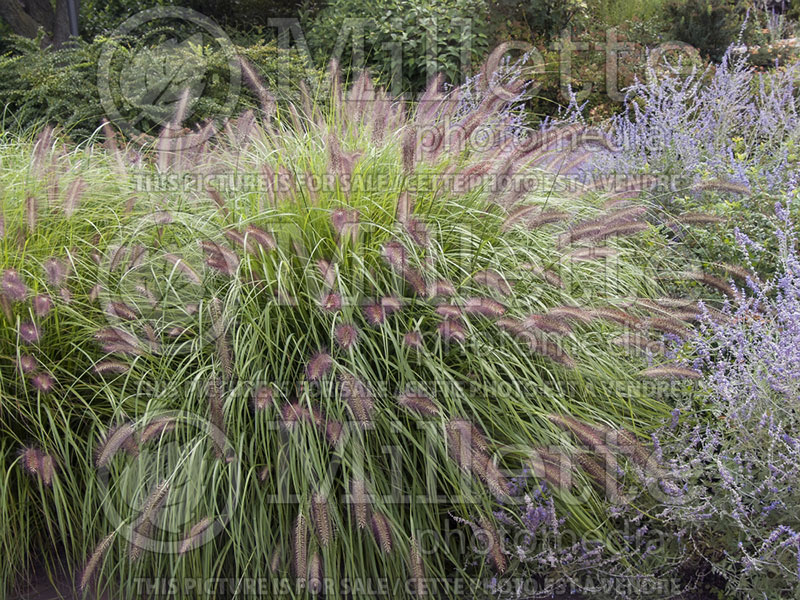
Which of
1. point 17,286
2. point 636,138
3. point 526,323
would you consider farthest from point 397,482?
point 636,138

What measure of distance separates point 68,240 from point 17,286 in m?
0.79

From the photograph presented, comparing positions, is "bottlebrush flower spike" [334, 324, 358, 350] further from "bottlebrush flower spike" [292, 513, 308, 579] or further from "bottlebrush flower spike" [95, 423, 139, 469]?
"bottlebrush flower spike" [95, 423, 139, 469]

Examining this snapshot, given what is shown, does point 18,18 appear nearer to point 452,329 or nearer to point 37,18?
point 37,18

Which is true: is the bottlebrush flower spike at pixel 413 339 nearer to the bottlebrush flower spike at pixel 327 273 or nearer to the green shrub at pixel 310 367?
the green shrub at pixel 310 367

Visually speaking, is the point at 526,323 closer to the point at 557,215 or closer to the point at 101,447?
the point at 557,215

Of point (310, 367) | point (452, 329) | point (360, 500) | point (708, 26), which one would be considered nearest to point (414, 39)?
point (708, 26)

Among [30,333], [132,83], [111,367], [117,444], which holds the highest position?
[132,83]

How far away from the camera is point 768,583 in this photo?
2154 millimetres

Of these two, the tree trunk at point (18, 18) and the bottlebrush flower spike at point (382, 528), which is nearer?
the bottlebrush flower spike at point (382, 528)

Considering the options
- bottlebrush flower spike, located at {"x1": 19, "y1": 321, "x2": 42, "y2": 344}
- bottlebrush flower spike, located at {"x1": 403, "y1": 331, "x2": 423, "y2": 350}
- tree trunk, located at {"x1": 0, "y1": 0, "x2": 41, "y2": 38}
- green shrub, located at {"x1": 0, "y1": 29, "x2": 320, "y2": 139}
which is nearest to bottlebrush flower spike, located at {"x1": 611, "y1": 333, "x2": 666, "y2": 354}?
bottlebrush flower spike, located at {"x1": 403, "y1": 331, "x2": 423, "y2": 350}

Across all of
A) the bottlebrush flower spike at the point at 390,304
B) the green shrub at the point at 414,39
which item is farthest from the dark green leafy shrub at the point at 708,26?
the bottlebrush flower spike at the point at 390,304

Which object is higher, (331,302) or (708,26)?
(708,26)

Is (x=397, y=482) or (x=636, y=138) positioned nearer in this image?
(x=397, y=482)

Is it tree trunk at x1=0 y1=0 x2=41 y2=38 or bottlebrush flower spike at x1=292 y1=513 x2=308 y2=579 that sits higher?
tree trunk at x1=0 y1=0 x2=41 y2=38
